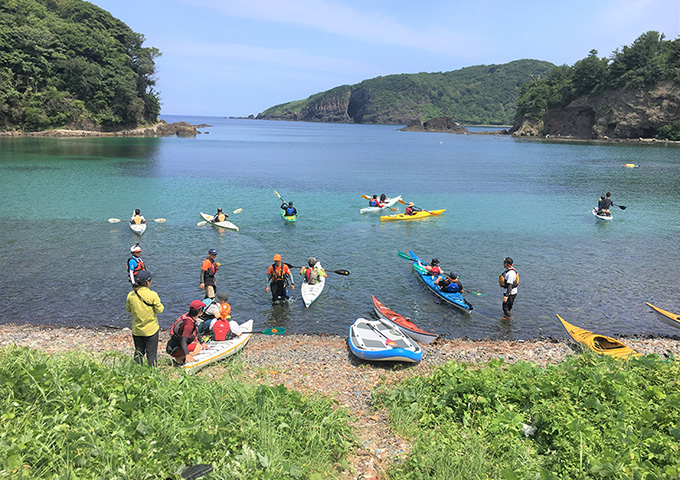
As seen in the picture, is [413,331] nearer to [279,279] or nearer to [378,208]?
[279,279]

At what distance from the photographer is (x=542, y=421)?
761 cm

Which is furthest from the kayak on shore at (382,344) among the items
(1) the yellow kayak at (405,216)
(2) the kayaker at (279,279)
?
(1) the yellow kayak at (405,216)

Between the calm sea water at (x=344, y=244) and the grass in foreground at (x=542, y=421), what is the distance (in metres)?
6.47

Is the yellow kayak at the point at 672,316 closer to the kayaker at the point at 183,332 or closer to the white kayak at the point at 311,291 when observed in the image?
the white kayak at the point at 311,291

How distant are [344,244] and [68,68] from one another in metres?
91.3

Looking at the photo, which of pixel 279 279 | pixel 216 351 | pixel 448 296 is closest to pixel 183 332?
pixel 216 351

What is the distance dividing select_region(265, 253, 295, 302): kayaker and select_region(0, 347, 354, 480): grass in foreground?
27.8 ft

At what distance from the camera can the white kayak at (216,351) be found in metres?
A: 11.0

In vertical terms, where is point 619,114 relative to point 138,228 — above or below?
above

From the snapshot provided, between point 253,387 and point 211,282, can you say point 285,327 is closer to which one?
point 211,282

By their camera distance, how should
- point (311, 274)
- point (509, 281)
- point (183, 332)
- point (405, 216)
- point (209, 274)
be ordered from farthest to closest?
point (405, 216) < point (311, 274) < point (209, 274) < point (509, 281) < point (183, 332)

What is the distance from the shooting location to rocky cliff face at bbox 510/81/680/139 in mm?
111750

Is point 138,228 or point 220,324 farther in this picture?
point 138,228

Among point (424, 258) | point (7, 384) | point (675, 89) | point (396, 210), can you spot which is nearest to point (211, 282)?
point (7, 384)
